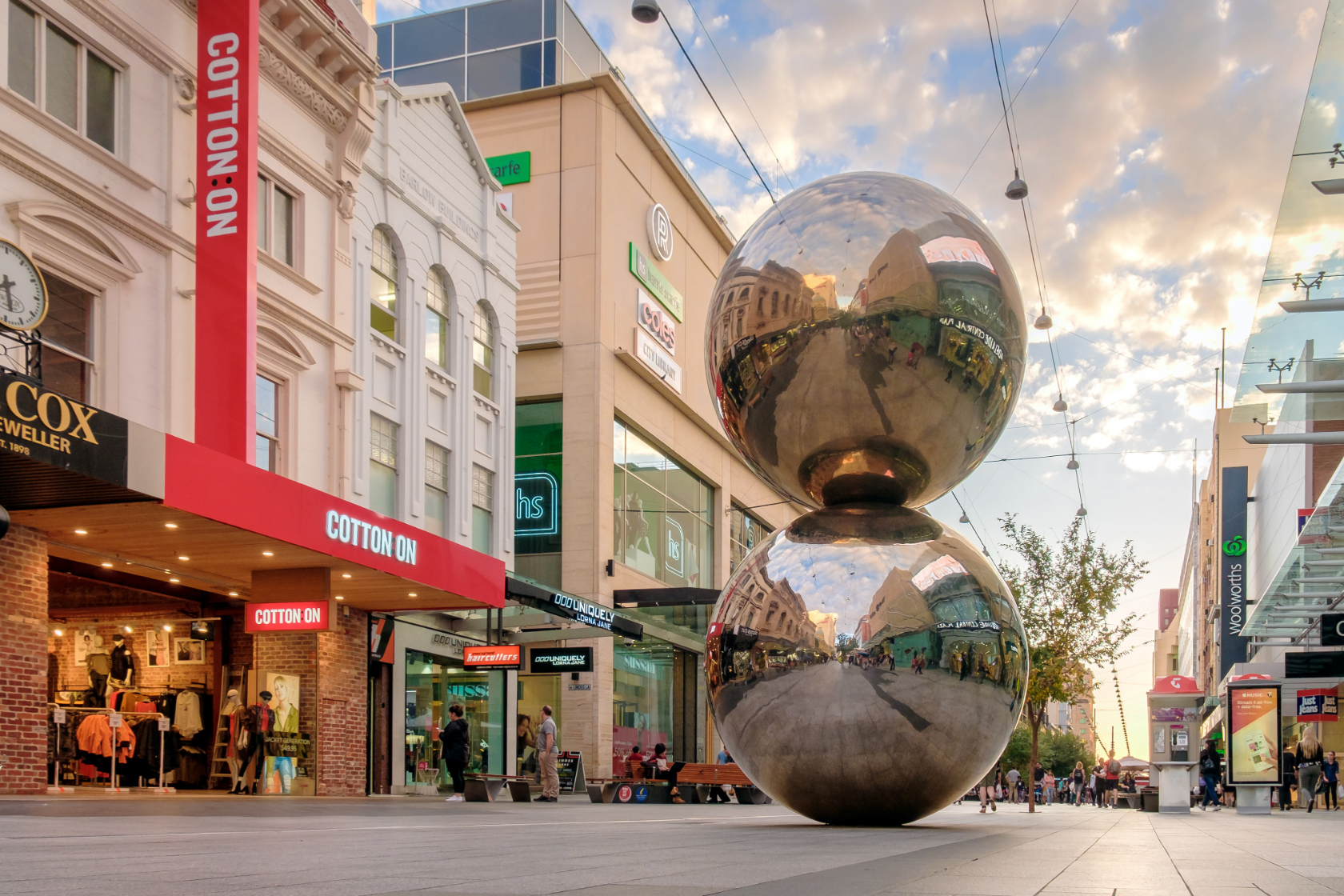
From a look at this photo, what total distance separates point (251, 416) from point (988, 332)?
41.3 feet

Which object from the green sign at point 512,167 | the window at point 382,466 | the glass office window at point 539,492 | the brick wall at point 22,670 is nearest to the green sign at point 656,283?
the green sign at point 512,167

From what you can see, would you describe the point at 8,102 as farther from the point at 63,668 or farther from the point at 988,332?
the point at 988,332

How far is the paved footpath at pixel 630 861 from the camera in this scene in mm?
3527

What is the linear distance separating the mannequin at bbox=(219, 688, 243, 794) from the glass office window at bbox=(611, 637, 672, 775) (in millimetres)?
13255

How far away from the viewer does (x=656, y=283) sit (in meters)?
35.7

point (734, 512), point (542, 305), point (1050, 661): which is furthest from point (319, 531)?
point (734, 512)

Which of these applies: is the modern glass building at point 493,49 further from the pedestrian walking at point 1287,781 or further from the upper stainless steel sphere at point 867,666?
the upper stainless steel sphere at point 867,666

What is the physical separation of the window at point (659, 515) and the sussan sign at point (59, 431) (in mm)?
19684

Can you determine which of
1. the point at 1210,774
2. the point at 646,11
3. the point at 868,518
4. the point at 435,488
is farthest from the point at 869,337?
the point at 1210,774

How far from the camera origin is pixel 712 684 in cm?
718

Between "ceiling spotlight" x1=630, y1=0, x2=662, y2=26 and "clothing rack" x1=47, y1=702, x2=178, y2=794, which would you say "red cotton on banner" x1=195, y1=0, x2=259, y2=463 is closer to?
"clothing rack" x1=47, y1=702, x2=178, y2=794

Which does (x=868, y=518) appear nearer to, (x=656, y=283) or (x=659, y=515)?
(x=659, y=515)

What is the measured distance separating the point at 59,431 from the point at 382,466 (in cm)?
1054

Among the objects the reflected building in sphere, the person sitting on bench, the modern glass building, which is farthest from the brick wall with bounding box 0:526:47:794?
the modern glass building
